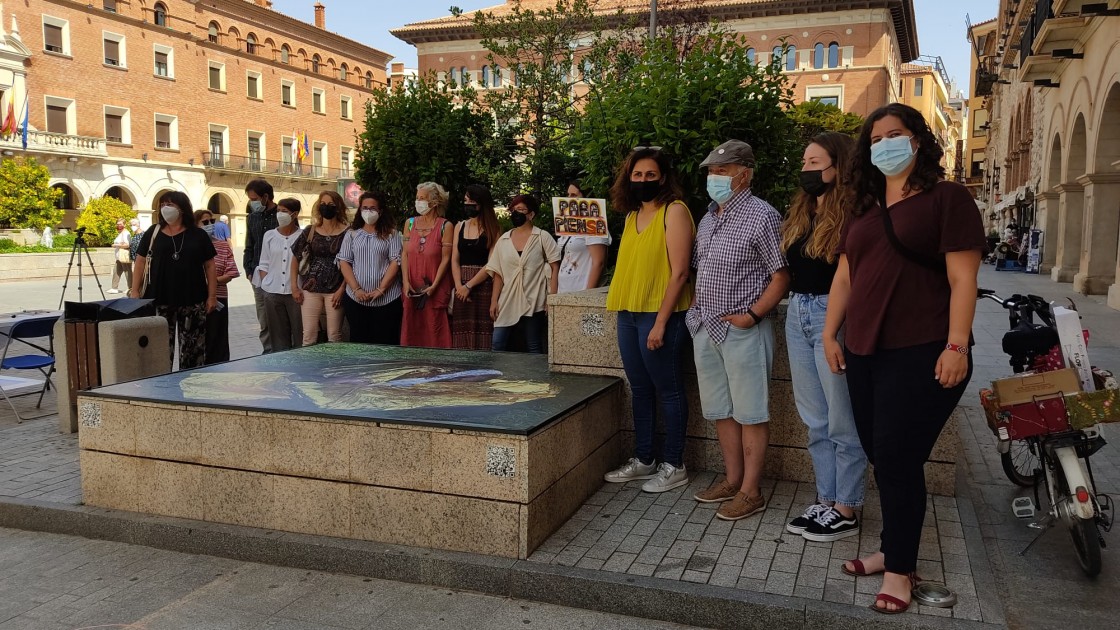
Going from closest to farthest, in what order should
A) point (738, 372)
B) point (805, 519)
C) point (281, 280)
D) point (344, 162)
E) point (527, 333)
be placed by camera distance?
point (805, 519)
point (738, 372)
point (527, 333)
point (281, 280)
point (344, 162)

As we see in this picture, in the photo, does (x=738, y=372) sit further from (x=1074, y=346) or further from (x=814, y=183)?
(x=1074, y=346)

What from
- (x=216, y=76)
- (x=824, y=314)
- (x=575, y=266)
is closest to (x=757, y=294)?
(x=824, y=314)

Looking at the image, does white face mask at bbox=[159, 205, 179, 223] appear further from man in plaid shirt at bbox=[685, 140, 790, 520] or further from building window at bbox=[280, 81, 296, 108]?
building window at bbox=[280, 81, 296, 108]

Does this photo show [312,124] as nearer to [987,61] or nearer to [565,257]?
[987,61]

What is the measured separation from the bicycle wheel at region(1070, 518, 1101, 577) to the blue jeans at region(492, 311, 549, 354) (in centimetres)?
436

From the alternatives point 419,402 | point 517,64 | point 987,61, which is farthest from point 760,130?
point 987,61

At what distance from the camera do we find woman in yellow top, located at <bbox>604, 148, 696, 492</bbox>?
4809 mm

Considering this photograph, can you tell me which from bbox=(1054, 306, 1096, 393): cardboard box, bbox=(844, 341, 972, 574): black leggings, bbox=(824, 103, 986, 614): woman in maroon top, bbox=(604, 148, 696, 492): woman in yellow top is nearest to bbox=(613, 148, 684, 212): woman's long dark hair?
bbox=(604, 148, 696, 492): woman in yellow top

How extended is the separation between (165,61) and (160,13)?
8.60 feet

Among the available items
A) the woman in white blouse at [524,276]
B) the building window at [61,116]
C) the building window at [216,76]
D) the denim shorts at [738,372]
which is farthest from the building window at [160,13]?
the denim shorts at [738,372]

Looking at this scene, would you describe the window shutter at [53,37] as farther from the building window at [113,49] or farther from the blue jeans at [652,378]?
the blue jeans at [652,378]

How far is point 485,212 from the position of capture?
7.94 meters

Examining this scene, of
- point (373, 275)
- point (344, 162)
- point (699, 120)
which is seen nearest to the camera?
point (699, 120)

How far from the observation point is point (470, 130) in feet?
36.3
